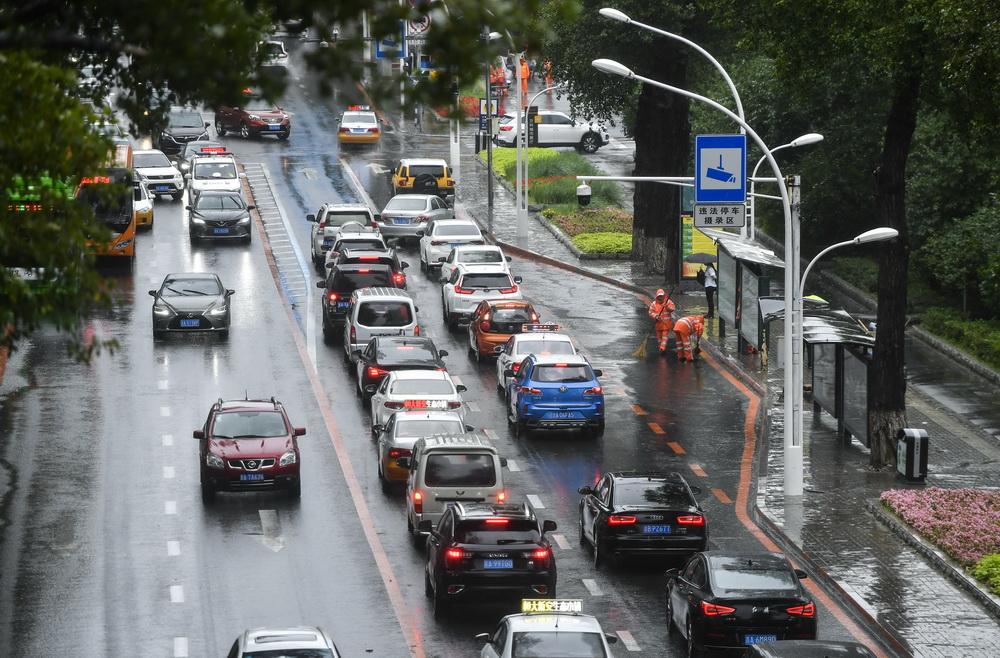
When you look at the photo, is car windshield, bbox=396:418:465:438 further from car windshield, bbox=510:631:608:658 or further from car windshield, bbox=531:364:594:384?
car windshield, bbox=510:631:608:658

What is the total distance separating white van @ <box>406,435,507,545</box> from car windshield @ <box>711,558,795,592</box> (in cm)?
594

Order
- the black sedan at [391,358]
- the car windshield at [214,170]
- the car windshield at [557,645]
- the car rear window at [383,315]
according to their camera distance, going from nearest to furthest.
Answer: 1. the car windshield at [557,645]
2. the black sedan at [391,358]
3. the car rear window at [383,315]
4. the car windshield at [214,170]

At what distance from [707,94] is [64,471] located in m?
35.7

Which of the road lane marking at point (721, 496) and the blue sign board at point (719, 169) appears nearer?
the road lane marking at point (721, 496)

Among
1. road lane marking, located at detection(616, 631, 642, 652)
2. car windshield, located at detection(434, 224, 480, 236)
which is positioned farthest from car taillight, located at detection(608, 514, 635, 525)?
car windshield, located at detection(434, 224, 480, 236)

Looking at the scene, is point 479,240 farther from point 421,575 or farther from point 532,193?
point 421,575

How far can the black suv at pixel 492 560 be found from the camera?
2352 cm

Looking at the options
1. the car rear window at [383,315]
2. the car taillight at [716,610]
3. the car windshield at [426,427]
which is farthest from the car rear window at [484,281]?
the car taillight at [716,610]

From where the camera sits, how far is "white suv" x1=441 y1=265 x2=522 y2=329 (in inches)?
1762

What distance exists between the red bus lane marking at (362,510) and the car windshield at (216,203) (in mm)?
8070

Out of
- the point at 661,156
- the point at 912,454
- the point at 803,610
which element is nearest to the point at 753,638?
the point at 803,610

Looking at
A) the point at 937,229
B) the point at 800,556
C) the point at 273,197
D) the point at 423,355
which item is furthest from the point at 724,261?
the point at 273,197

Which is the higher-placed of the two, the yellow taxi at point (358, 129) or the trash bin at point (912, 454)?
the yellow taxi at point (358, 129)

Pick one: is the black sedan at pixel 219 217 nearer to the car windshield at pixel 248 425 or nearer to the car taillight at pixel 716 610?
the car windshield at pixel 248 425
